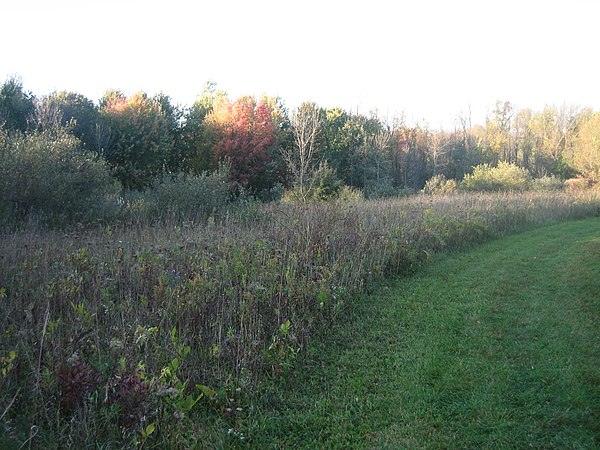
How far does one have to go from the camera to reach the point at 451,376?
4.73 meters

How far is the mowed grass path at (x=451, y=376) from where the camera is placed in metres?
3.74

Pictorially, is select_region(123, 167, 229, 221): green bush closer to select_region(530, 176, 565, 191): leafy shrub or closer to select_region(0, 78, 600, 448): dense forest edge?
select_region(0, 78, 600, 448): dense forest edge

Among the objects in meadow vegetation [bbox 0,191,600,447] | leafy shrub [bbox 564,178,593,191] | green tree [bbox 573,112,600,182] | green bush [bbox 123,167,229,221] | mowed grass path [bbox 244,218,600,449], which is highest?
green tree [bbox 573,112,600,182]

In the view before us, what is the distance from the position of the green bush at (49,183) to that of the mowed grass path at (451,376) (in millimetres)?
7298

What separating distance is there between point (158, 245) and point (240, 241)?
121 centimetres

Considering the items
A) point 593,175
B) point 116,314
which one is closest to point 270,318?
point 116,314

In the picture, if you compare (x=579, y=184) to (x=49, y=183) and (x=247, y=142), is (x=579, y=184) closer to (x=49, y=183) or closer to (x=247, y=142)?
(x=247, y=142)

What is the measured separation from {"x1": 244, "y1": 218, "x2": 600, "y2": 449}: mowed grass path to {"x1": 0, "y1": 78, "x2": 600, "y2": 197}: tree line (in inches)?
228

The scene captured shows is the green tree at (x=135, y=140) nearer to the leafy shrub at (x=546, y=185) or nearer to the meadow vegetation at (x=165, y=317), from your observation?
the meadow vegetation at (x=165, y=317)

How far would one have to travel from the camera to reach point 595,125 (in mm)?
35594

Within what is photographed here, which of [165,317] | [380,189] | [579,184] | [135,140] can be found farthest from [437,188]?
[165,317]

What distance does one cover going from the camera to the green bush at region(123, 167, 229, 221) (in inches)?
492

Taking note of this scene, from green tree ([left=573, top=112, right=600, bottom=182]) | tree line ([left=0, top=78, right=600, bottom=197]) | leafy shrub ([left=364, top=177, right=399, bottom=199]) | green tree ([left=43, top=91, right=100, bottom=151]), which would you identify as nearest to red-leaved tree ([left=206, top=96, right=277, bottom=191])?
tree line ([left=0, top=78, right=600, bottom=197])

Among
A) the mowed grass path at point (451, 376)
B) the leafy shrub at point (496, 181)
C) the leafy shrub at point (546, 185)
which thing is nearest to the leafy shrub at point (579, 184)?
the leafy shrub at point (546, 185)
